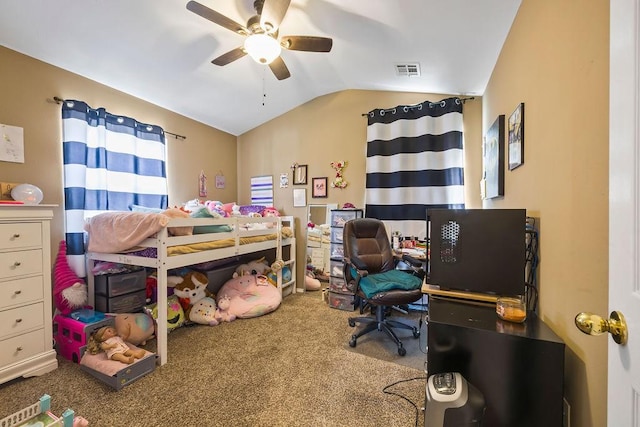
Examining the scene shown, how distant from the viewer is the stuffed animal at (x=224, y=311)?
106 inches

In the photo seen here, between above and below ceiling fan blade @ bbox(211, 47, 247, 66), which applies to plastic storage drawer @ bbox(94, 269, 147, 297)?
below

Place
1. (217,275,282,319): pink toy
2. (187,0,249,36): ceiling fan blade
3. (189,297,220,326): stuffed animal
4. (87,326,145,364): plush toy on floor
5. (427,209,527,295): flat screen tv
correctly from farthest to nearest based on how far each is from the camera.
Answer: (217,275,282,319): pink toy → (189,297,220,326): stuffed animal → (87,326,145,364): plush toy on floor → (187,0,249,36): ceiling fan blade → (427,209,527,295): flat screen tv

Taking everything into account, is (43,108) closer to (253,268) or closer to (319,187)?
(253,268)

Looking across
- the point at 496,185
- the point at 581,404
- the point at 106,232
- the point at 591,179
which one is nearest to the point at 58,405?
the point at 106,232

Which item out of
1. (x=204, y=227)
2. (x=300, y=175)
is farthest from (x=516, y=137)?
(x=300, y=175)

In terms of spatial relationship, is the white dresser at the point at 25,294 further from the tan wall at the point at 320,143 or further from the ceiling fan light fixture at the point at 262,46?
the tan wall at the point at 320,143

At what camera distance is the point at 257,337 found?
7.82ft

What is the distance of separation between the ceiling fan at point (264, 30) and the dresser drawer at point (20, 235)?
1777mm

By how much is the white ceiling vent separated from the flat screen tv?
1.70 m

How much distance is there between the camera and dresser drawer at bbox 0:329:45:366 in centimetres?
171

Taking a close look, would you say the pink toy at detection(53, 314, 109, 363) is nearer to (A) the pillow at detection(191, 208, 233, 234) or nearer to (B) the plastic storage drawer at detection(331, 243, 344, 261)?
(A) the pillow at detection(191, 208, 233, 234)

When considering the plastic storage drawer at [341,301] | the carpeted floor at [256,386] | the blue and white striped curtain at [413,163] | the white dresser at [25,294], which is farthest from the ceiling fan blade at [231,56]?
the plastic storage drawer at [341,301]

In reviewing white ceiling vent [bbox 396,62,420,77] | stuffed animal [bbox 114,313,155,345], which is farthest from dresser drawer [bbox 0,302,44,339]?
white ceiling vent [bbox 396,62,420,77]

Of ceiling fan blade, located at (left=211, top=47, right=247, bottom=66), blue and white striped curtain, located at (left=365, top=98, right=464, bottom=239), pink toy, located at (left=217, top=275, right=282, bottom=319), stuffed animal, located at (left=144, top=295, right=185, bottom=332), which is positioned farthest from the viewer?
blue and white striped curtain, located at (left=365, top=98, right=464, bottom=239)
